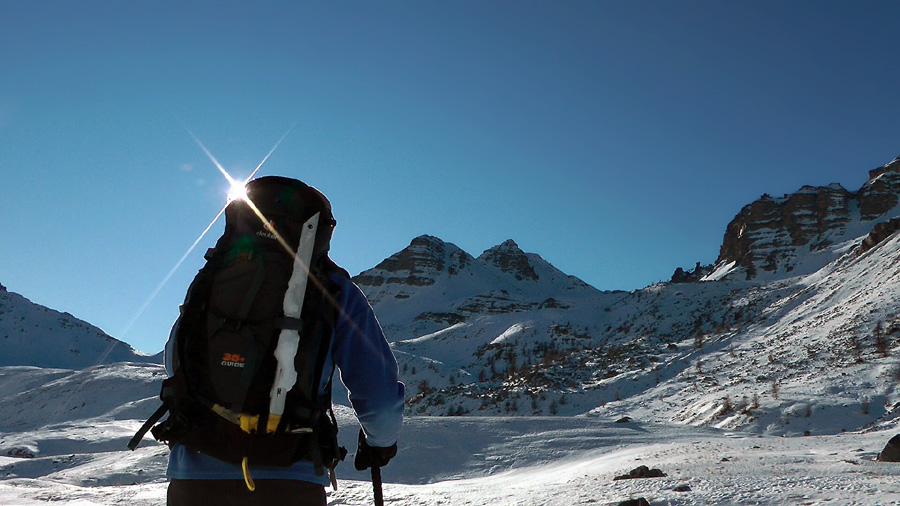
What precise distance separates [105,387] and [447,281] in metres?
108

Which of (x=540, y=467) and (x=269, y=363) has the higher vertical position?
(x=269, y=363)

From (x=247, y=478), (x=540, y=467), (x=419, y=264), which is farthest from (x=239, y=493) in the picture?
(x=419, y=264)

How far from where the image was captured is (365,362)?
2.39 metres

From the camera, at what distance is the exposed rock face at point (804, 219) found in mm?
86812

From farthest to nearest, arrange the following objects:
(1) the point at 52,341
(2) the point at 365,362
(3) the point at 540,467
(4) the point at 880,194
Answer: (1) the point at 52,341 < (4) the point at 880,194 < (3) the point at 540,467 < (2) the point at 365,362

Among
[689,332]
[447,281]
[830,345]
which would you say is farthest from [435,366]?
[447,281]

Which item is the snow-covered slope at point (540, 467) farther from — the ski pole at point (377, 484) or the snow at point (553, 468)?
the ski pole at point (377, 484)

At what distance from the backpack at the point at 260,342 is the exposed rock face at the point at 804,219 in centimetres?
8941

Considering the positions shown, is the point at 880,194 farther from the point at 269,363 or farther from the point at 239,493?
the point at 239,493

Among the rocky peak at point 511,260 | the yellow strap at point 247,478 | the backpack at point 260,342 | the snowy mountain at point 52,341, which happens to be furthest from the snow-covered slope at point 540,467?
the rocky peak at point 511,260

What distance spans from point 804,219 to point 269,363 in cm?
11162

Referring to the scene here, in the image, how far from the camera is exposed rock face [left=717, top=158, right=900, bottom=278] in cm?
8681

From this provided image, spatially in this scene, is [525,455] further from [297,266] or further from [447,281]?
[447,281]

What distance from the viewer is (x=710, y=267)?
11212cm
